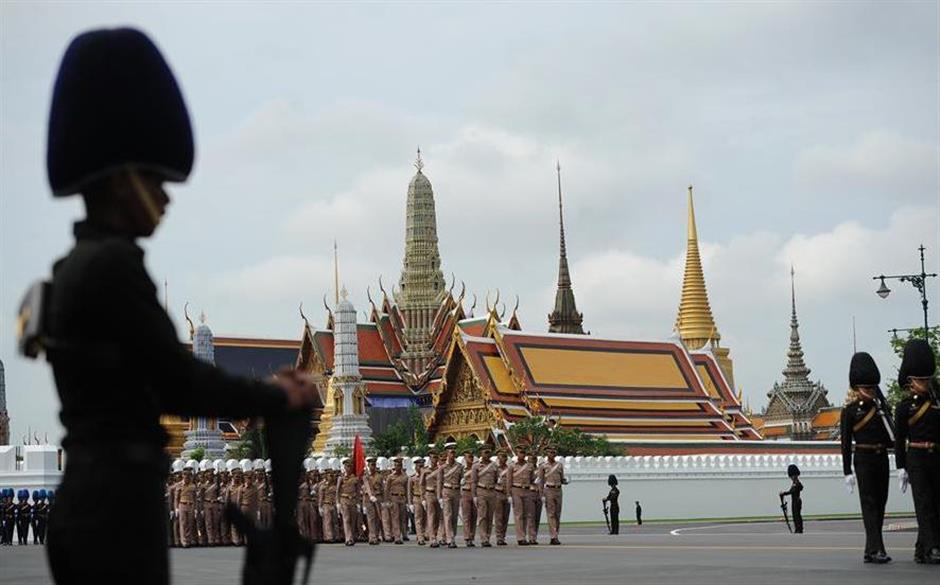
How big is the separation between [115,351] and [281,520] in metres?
0.57

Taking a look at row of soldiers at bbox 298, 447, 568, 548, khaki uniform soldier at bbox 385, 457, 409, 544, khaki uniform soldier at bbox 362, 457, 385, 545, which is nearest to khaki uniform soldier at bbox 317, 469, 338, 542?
row of soldiers at bbox 298, 447, 568, 548

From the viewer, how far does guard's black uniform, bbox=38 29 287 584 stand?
3881 mm

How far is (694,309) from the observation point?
79.6 meters

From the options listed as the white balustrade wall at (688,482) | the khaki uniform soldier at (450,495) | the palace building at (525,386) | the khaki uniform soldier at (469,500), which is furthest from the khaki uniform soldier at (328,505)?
the palace building at (525,386)

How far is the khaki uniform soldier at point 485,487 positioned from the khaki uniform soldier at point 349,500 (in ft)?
12.0

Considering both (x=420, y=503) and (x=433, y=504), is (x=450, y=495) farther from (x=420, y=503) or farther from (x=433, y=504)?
(x=420, y=503)

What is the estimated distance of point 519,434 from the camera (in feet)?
158

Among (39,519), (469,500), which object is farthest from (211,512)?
(39,519)

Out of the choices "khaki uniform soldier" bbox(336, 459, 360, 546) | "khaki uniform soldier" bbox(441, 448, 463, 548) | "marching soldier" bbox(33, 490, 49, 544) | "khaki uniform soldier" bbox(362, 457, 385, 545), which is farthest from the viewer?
"marching soldier" bbox(33, 490, 49, 544)

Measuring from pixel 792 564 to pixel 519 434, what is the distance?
33.8 metres

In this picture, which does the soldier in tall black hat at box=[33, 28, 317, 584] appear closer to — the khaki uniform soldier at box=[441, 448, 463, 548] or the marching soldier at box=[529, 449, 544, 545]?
the marching soldier at box=[529, 449, 544, 545]

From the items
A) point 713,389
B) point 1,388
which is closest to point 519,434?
point 713,389

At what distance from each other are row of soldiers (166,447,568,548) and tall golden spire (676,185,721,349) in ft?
153

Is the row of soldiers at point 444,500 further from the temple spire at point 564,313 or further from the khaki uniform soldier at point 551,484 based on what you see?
the temple spire at point 564,313
